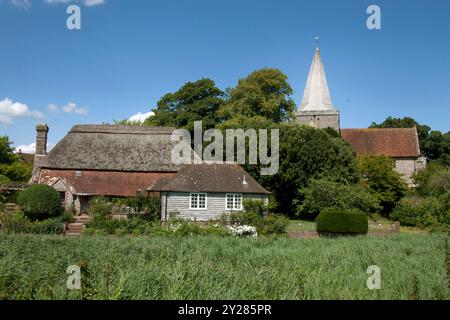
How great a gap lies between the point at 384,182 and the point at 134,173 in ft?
69.5

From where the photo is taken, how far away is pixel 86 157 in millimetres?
35562

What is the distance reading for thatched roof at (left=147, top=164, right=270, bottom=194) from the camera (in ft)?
95.0

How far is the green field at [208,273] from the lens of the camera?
8086mm

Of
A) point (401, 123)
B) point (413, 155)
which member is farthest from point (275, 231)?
point (401, 123)

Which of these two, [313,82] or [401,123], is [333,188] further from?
[401,123]

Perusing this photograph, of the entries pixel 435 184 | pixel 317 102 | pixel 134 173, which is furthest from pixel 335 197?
pixel 317 102

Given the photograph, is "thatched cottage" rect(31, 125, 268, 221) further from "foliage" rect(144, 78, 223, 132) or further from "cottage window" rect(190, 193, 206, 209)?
"foliage" rect(144, 78, 223, 132)

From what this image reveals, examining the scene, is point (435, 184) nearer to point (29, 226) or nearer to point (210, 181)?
point (210, 181)

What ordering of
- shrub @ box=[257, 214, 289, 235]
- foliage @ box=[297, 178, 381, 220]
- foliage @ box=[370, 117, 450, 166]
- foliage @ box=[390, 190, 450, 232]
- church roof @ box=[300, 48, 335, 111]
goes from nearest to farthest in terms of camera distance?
shrub @ box=[257, 214, 289, 235], foliage @ box=[390, 190, 450, 232], foliage @ box=[297, 178, 381, 220], church roof @ box=[300, 48, 335, 111], foliage @ box=[370, 117, 450, 166]

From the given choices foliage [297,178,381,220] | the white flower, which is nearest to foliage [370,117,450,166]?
foliage [297,178,381,220]

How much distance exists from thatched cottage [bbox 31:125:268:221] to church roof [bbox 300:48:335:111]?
25955mm

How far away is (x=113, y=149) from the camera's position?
120ft

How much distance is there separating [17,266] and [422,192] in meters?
42.4

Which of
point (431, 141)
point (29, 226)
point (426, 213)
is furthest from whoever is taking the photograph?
point (431, 141)
